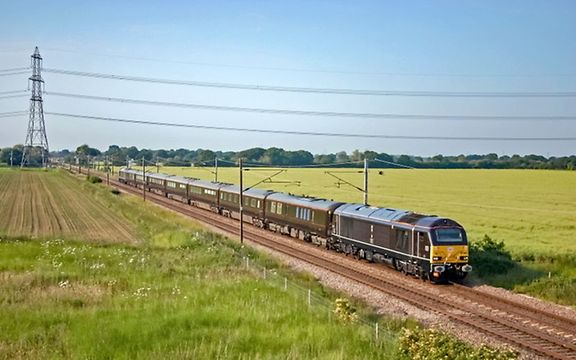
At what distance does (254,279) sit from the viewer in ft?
84.5

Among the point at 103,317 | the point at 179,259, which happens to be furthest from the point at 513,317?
the point at 179,259

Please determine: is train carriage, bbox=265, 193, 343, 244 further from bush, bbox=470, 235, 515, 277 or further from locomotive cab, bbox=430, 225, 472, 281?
locomotive cab, bbox=430, 225, 472, 281

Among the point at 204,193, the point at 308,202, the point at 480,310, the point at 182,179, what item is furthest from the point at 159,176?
the point at 480,310

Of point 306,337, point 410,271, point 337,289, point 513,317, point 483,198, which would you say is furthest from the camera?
point 483,198

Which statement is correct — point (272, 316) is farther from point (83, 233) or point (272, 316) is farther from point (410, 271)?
point (83, 233)

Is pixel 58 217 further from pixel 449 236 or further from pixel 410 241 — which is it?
pixel 449 236

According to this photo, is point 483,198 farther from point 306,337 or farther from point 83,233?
point 306,337

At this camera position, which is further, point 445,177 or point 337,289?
point 445,177

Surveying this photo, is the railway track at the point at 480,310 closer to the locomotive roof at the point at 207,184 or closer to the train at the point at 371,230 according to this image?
the train at the point at 371,230

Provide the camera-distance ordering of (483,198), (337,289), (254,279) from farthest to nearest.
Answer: (483,198) → (337,289) → (254,279)

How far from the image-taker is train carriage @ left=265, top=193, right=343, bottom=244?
41.8 meters

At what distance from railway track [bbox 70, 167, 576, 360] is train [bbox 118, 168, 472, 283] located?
2.74 ft

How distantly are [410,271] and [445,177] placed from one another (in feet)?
231

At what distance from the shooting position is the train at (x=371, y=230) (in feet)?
93.6
